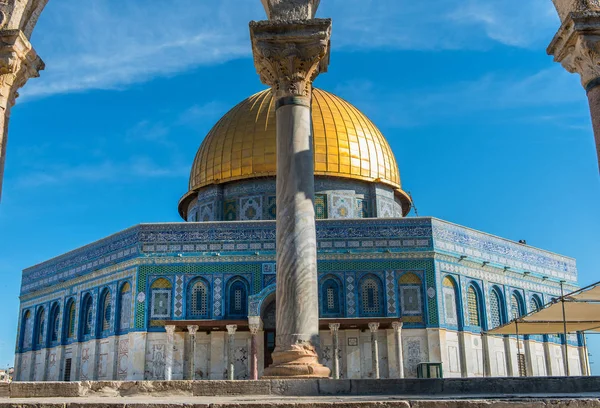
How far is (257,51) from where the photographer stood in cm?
847

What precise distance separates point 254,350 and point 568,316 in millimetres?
9116

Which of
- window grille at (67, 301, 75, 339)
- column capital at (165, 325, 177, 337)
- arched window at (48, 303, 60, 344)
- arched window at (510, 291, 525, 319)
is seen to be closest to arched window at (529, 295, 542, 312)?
arched window at (510, 291, 525, 319)

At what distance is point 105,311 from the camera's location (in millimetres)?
22375

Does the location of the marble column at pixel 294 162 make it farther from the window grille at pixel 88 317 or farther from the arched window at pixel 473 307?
the window grille at pixel 88 317

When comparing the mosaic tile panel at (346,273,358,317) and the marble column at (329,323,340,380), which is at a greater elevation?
the mosaic tile panel at (346,273,358,317)

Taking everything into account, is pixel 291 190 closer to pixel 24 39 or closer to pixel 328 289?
pixel 24 39

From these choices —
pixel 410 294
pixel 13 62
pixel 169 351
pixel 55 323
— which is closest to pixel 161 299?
pixel 169 351

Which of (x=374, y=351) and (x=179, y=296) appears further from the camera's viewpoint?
(x=179, y=296)

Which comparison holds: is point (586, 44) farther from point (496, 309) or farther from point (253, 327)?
point (496, 309)

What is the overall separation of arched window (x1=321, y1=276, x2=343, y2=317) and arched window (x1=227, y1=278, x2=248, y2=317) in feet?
7.77

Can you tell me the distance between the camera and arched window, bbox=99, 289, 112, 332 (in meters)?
22.0

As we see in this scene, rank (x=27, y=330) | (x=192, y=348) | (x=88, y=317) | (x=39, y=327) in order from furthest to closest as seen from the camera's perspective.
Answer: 1. (x=27, y=330)
2. (x=39, y=327)
3. (x=88, y=317)
4. (x=192, y=348)

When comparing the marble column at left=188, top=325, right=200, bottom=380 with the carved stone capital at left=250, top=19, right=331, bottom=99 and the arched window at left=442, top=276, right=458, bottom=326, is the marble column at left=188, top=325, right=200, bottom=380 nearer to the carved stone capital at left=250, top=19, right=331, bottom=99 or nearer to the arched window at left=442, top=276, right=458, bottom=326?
the arched window at left=442, top=276, right=458, bottom=326

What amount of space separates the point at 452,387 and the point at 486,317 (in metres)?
16.1
